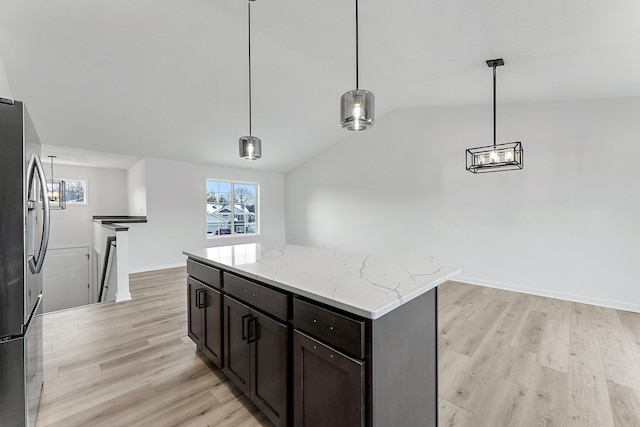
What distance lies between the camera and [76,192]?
6359 mm

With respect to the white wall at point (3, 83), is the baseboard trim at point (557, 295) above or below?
below

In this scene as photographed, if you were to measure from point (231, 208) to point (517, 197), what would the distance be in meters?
5.77

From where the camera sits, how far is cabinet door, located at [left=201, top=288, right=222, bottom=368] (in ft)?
6.39

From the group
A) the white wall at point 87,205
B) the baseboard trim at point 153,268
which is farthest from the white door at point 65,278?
the baseboard trim at point 153,268

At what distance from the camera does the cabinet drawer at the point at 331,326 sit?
106 centimetres

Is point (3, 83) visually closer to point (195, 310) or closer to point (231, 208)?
point (195, 310)

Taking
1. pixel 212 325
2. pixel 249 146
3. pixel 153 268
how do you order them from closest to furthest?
pixel 212 325 < pixel 249 146 < pixel 153 268

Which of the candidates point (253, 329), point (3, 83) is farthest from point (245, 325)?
point (3, 83)

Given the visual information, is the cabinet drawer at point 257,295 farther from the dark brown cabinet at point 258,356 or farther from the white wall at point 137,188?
the white wall at point 137,188

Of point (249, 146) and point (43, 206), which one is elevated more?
point (249, 146)

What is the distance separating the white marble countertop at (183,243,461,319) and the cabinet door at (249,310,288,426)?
Result: 0.25 metres

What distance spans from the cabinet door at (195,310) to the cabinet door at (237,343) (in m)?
0.42

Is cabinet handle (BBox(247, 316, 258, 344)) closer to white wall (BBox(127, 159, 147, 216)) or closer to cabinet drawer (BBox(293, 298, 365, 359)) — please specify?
cabinet drawer (BBox(293, 298, 365, 359))

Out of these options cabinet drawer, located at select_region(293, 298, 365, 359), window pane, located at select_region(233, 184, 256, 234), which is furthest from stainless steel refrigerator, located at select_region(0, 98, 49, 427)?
window pane, located at select_region(233, 184, 256, 234)
